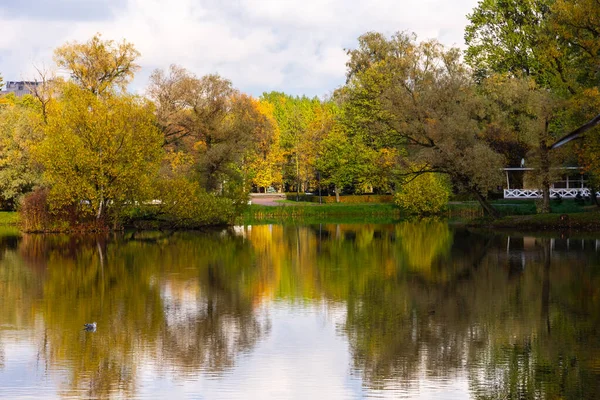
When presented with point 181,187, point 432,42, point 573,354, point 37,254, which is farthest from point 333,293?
point 432,42

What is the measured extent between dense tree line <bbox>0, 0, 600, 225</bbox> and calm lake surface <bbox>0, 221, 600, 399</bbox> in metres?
15.3

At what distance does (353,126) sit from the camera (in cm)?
7806

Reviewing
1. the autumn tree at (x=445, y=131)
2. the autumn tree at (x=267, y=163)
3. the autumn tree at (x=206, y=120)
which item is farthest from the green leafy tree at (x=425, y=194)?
the autumn tree at (x=267, y=163)

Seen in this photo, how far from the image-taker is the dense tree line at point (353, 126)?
4728 centimetres

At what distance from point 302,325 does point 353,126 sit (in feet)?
203

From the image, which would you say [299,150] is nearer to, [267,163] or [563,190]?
[267,163]

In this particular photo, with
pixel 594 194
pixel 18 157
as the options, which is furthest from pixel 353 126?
pixel 18 157

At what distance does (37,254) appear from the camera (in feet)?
113

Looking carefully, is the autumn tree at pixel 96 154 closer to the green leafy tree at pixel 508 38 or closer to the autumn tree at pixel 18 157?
the autumn tree at pixel 18 157

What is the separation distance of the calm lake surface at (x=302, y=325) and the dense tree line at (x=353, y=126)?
15.3 m

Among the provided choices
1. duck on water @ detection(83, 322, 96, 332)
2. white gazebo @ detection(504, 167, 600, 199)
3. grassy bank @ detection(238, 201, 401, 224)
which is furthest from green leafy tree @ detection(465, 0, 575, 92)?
duck on water @ detection(83, 322, 96, 332)

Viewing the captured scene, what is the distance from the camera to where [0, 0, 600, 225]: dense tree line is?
47281mm

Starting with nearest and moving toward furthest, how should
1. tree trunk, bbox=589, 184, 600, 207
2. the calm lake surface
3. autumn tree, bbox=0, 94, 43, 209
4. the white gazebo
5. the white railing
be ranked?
the calm lake surface → tree trunk, bbox=589, 184, 600, 207 → autumn tree, bbox=0, 94, 43, 209 → the white gazebo → the white railing

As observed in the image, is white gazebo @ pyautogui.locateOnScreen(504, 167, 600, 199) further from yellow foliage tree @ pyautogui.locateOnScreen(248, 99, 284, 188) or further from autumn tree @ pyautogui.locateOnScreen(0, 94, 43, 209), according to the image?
yellow foliage tree @ pyautogui.locateOnScreen(248, 99, 284, 188)
